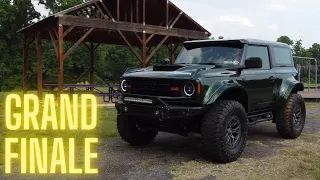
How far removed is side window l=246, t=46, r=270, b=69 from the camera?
640 centimetres

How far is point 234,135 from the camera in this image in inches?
218

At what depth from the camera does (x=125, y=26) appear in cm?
1535

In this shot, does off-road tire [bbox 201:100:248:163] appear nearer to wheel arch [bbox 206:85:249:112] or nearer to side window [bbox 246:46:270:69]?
wheel arch [bbox 206:85:249:112]

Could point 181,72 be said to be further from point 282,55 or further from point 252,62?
point 282,55

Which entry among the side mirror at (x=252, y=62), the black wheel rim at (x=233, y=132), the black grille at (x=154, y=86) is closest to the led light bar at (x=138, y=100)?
the black grille at (x=154, y=86)

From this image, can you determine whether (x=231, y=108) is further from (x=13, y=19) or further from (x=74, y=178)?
(x=13, y=19)

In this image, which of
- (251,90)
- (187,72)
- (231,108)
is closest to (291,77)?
(251,90)

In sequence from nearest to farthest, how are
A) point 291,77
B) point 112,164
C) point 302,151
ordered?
point 112,164
point 302,151
point 291,77

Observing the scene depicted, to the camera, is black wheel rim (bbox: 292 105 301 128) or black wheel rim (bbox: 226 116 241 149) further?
black wheel rim (bbox: 292 105 301 128)

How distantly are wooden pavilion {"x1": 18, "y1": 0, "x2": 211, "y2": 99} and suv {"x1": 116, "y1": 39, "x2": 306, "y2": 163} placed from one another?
26.0 ft

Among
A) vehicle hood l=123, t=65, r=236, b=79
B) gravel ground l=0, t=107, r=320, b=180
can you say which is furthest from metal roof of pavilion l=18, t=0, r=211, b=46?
vehicle hood l=123, t=65, r=236, b=79

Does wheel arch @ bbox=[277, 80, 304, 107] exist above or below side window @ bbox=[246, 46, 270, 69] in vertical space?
below

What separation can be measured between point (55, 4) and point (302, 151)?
3767cm

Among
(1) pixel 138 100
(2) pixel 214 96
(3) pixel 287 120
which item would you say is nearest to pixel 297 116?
(3) pixel 287 120
